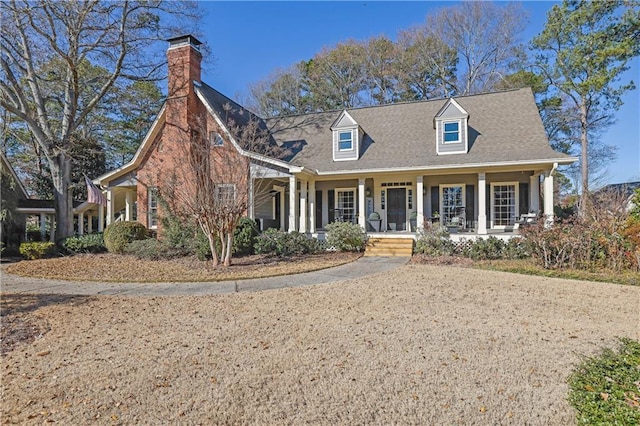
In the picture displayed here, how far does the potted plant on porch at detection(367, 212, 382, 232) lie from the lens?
1633 centimetres

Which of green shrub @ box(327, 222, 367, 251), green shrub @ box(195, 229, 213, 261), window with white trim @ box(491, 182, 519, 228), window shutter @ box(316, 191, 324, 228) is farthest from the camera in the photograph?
window shutter @ box(316, 191, 324, 228)

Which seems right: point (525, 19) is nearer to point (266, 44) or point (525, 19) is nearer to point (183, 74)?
point (266, 44)

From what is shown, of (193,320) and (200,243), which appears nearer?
(193,320)

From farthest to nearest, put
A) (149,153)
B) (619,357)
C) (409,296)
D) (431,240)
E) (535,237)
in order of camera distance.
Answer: (149,153) < (431,240) < (535,237) < (409,296) < (619,357)

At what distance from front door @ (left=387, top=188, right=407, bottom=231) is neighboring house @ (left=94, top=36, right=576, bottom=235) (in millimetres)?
49

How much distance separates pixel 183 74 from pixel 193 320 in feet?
44.6

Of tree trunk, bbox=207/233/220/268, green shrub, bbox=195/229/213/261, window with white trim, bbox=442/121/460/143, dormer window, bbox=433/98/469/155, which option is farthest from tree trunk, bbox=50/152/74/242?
window with white trim, bbox=442/121/460/143

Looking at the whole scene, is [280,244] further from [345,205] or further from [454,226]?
[454,226]

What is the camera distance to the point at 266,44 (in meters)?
15.3

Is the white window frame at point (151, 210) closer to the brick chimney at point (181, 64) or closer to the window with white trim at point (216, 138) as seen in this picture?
the window with white trim at point (216, 138)

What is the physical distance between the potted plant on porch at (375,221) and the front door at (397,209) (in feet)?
2.53

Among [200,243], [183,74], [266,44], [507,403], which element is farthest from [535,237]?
[183,74]

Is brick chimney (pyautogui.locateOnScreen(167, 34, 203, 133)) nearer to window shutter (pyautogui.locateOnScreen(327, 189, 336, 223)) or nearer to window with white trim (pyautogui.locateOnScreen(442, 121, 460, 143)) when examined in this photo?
window shutter (pyautogui.locateOnScreen(327, 189, 336, 223))

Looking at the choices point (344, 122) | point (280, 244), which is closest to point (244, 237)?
point (280, 244)
